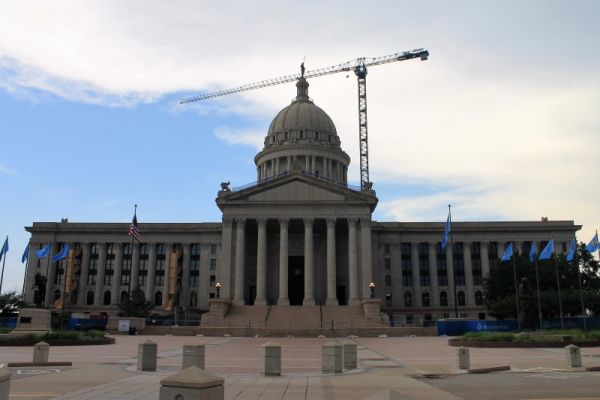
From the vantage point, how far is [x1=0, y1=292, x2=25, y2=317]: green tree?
228 ft

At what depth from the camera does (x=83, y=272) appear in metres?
94.6

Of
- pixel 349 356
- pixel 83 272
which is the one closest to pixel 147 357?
pixel 349 356

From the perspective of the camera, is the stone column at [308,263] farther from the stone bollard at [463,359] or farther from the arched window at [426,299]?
the stone bollard at [463,359]

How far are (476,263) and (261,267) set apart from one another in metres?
41.1

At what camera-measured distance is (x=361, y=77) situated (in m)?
128

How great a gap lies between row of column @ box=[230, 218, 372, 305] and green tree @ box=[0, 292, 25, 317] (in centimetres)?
2894

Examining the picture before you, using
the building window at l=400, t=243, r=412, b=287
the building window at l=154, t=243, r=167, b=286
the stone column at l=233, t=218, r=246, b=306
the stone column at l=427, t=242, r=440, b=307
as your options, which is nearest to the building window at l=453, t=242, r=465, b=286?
the stone column at l=427, t=242, r=440, b=307

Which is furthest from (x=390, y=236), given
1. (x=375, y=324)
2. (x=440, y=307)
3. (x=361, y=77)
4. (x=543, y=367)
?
(x=543, y=367)

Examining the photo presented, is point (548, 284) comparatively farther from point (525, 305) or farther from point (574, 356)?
point (574, 356)

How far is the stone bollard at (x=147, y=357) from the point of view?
20.5 meters

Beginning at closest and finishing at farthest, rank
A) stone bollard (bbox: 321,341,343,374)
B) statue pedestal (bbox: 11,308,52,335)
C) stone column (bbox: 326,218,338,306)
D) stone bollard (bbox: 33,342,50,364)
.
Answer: stone bollard (bbox: 321,341,343,374), stone bollard (bbox: 33,342,50,364), statue pedestal (bbox: 11,308,52,335), stone column (bbox: 326,218,338,306)

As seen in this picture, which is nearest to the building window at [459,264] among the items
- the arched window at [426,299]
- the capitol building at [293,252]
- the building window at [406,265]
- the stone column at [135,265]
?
the capitol building at [293,252]

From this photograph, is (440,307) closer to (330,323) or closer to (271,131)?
(330,323)

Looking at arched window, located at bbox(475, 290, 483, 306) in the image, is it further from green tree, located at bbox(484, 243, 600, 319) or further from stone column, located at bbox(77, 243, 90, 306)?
stone column, located at bbox(77, 243, 90, 306)
